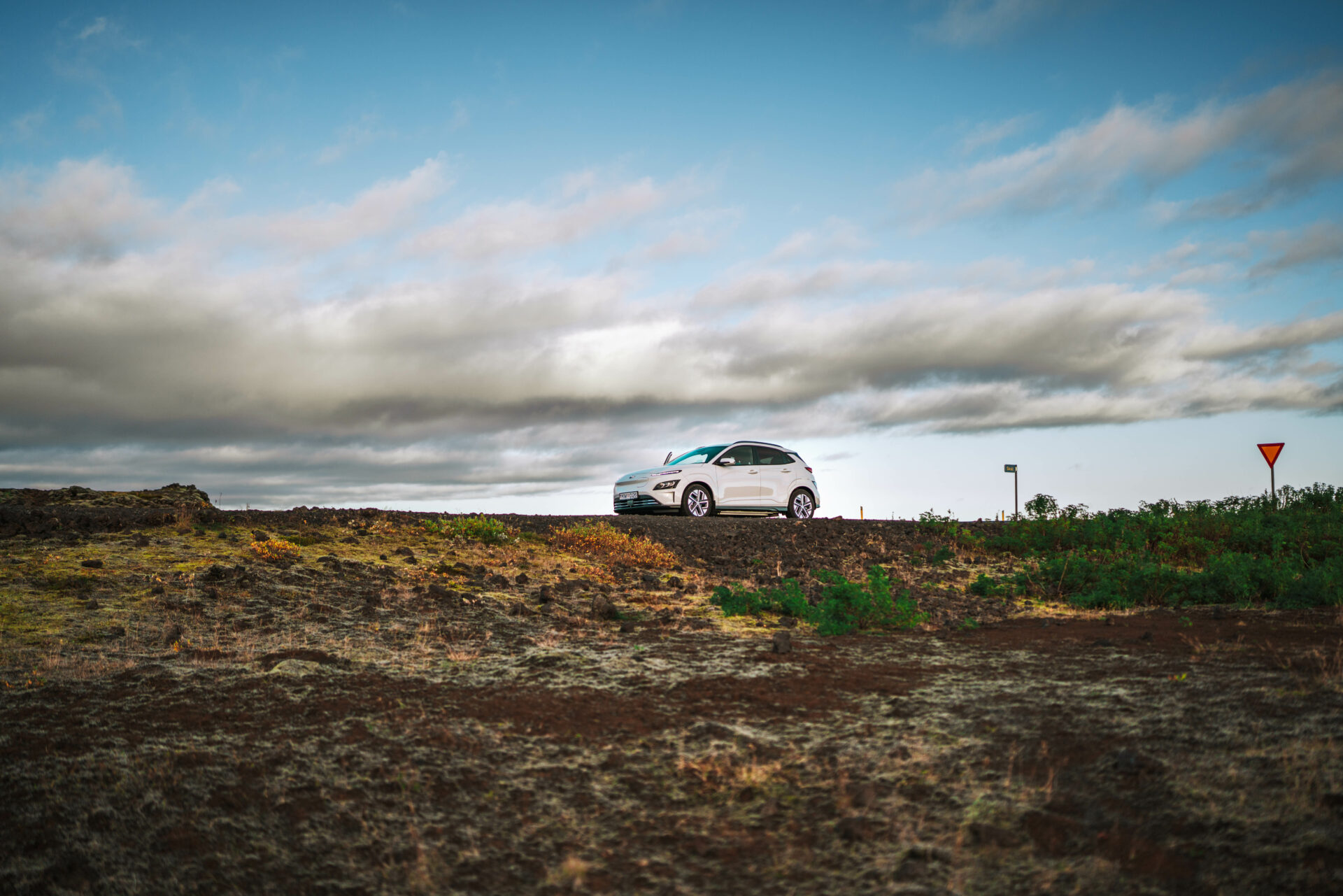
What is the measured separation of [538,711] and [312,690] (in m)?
1.64

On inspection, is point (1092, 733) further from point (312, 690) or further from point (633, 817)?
point (312, 690)

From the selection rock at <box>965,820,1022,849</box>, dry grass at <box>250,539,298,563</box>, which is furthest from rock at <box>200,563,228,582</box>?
rock at <box>965,820,1022,849</box>

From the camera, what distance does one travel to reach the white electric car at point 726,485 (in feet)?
55.6

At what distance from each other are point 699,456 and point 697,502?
1.17 metres

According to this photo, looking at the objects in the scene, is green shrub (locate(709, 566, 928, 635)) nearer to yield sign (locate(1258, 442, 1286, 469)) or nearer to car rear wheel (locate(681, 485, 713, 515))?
car rear wheel (locate(681, 485, 713, 515))

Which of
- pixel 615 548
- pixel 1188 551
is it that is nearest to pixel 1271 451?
pixel 1188 551

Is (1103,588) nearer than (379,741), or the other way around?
(379,741)

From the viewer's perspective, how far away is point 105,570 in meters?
8.37

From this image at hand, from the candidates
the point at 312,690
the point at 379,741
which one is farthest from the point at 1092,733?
the point at 312,690

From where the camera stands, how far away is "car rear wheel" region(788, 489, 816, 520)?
18.5 m

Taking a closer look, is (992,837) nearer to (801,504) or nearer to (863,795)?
(863,795)

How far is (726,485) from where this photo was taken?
1741 cm

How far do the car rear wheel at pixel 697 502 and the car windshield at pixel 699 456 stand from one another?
1.99 ft

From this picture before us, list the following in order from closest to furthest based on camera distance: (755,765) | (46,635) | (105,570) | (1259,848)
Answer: (1259,848), (755,765), (46,635), (105,570)
